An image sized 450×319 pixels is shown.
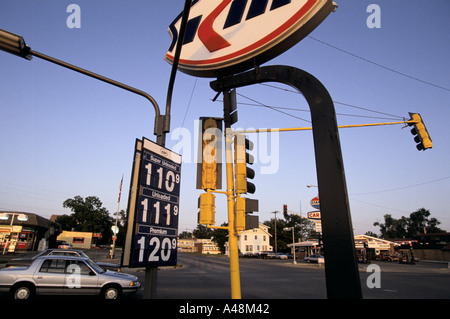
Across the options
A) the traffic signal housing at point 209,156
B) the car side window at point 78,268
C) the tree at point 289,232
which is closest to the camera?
the traffic signal housing at point 209,156

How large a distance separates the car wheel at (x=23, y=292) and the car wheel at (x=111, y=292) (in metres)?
2.23

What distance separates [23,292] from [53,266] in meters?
1.05

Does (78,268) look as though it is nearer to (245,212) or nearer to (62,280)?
(62,280)

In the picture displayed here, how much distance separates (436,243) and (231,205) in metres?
75.1

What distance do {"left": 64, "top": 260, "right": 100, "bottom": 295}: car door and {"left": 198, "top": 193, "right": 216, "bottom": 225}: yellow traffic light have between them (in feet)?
20.4

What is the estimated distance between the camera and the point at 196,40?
719 cm

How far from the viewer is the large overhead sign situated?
5359 mm

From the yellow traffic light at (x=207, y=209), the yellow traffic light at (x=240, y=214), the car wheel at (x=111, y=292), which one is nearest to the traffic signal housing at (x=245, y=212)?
the yellow traffic light at (x=240, y=214)

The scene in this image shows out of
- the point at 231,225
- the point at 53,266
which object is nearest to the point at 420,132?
the point at 231,225

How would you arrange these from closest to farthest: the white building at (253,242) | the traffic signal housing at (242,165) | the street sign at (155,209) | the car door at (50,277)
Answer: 1. the street sign at (155,209)
2. the traffic signal housing at (242,165)
3. the car door at (50,277)
4. the white building at (253,242)

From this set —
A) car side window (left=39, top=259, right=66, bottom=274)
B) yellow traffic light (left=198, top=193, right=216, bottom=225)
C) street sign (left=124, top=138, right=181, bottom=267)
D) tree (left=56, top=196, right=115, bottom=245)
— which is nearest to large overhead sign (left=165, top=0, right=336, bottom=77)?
street sign (left=124, top=138, right=181, bottom=267)

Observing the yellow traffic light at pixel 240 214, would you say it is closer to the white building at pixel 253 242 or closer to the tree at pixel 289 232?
the white building at pixel 253 242

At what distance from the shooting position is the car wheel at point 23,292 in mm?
8305
